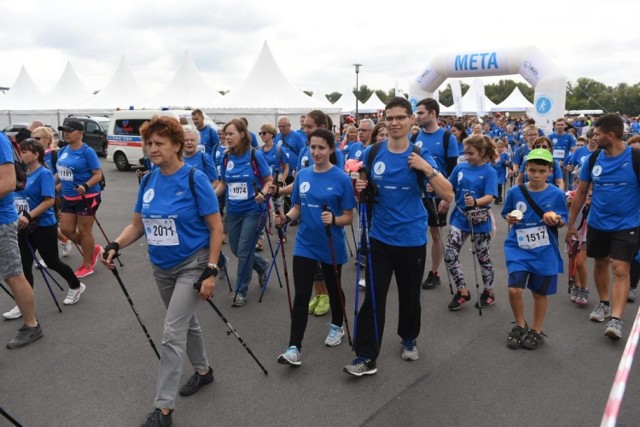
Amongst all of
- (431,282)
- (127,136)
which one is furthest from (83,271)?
(127,136)

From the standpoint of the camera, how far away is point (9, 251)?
3971mm

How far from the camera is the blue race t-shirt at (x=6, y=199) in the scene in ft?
11.9

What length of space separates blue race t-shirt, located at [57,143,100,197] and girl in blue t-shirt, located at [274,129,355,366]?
10.4 feet

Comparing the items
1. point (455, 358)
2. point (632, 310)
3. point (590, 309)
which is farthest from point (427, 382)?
point (632, 310)

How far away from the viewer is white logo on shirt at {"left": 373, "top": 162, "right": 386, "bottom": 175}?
3.52 metres

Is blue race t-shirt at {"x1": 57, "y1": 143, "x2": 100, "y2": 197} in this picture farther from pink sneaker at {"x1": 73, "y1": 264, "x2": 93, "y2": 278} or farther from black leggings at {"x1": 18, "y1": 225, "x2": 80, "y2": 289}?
pink sneaker at {"x1": 73, "y1": 264, "x2": 93, "y2": 278}

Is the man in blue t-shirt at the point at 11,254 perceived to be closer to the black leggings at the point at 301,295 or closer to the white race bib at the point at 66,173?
the white race bib at the point at 66,173

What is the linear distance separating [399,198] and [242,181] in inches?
90.3

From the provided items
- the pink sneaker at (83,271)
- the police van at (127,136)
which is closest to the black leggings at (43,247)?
the pink sneaker at (83,271)

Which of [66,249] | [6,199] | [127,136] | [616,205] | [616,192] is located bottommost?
[66,249]

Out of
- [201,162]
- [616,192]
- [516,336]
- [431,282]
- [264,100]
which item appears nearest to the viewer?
[516,336]

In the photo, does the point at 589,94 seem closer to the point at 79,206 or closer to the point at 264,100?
the point at 264,100

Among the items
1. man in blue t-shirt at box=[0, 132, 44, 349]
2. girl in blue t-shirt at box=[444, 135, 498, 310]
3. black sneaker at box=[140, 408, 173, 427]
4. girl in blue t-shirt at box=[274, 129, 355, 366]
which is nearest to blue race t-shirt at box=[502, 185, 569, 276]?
girl in blue t-shirt at box=[444, 135, 498, 310]

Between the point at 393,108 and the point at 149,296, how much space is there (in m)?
3.68
